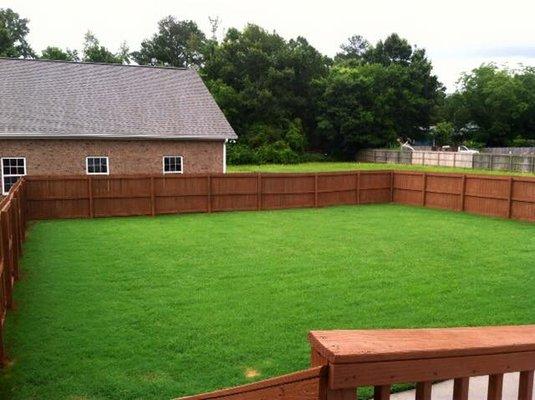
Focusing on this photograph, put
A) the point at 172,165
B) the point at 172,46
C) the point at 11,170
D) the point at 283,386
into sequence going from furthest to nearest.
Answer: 1. the point at 172,46
2. the point at 172,165
3. the point at 11,170
4. the point at 283,386

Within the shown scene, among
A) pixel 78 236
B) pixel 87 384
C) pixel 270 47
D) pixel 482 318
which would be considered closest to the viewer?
pixel 87 384

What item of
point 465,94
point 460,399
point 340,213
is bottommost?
point 340,213

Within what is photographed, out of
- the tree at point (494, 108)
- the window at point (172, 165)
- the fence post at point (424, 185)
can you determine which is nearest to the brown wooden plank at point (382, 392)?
the fence post at point (424, 185)

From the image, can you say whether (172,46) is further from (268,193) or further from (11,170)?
(268,193)

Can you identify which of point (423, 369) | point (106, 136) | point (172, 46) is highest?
point (172, 46)

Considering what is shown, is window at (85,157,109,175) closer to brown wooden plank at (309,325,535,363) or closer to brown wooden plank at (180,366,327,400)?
brown wooden plank at (180,366,327,400)

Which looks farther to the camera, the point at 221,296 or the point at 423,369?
the point at 221,296

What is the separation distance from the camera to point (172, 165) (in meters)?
26.2

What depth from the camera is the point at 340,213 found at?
20609 mm

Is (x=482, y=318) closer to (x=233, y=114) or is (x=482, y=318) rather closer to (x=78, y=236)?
(x=78, y=236)

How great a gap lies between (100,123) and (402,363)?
24970mm

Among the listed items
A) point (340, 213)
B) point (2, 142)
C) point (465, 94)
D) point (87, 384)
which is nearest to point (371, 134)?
point (465, 94)

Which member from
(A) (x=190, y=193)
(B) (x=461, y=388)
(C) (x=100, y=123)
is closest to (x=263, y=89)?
(C) (x=100, y=123)

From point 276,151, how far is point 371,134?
11.2 meters
